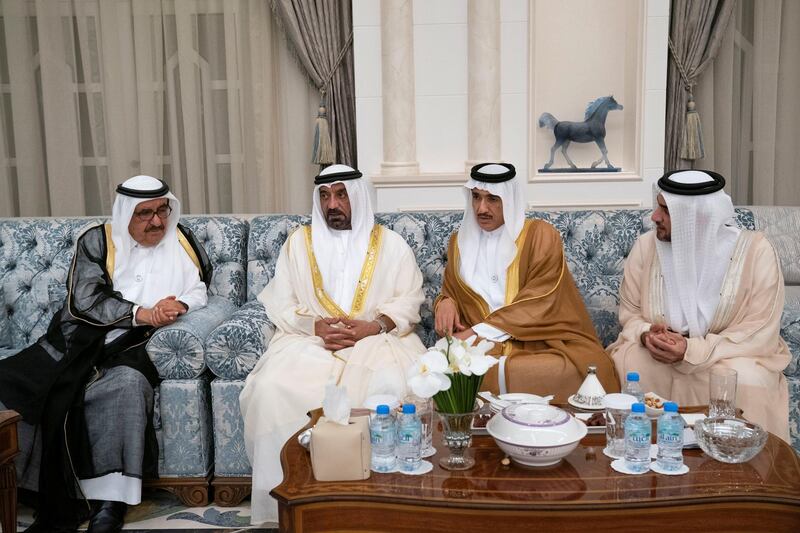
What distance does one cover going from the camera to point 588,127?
5422 mm

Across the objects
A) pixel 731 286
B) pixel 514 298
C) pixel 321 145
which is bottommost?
pixel 514 298

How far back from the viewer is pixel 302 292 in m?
3.59

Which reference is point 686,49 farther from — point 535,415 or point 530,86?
point 535,415

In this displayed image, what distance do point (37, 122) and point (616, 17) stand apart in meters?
4.69

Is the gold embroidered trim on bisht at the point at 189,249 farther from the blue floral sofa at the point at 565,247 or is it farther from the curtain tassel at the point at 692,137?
the curtain tassel at the point at 692,137

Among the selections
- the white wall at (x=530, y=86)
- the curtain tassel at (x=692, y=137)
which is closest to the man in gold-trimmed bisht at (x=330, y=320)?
the white wall at (x=530, y=86)

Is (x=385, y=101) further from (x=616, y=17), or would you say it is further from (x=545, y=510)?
(x=545, y=510)

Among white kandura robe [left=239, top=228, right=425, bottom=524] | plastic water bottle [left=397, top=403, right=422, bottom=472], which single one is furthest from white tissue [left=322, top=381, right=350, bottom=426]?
white kandura robe [left=239, top=228, right=425, bottom=524]

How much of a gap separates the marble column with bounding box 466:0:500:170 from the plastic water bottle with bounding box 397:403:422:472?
11.3ft

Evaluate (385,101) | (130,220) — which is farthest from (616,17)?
(130,220)

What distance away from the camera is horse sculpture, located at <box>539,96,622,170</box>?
213 inches

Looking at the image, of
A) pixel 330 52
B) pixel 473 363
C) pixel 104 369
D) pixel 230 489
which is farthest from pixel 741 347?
pixel 330 52

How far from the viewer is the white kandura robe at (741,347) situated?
2.94 metres

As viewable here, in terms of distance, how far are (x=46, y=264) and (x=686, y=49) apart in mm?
4670
